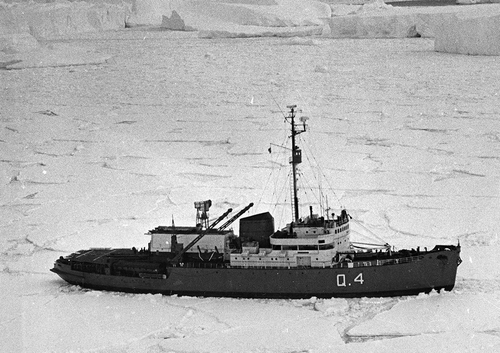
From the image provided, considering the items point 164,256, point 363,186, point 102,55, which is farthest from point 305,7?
point 164,256

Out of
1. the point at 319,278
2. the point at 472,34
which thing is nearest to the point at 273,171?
the point at 319,278

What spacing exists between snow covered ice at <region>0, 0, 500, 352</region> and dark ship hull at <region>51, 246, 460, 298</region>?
0.14m

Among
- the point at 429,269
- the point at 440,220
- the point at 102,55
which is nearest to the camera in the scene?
the point at 429,269

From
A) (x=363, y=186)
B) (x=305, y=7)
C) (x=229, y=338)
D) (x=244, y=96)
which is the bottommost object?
(x=229, y=338)

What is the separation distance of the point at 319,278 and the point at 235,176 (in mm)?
4041

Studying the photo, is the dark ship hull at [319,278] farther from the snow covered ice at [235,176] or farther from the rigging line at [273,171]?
the rigging line at [273,171]

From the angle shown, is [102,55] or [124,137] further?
[102,55]

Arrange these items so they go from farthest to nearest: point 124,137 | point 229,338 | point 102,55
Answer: point 102,55 < point 124,137 < point 229,338

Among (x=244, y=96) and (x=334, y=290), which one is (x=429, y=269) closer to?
(x=334, y=290)

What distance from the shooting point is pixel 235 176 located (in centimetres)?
1152

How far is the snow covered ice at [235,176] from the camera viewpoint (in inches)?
277

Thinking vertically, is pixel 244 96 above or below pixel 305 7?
below

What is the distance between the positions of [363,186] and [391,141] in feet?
7.75

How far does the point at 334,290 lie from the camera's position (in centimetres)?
770
